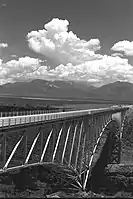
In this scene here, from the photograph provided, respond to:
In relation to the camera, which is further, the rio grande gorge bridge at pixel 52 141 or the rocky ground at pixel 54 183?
the rocky ground at pixel 54 183

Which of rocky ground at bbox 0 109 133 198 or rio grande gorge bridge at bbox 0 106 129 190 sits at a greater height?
rio grande gorge bridge at bbox 0 106 129 190

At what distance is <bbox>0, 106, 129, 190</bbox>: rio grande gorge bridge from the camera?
81.4ft

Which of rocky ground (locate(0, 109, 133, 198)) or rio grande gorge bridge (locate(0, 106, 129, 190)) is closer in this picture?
rio grande gorge bridge (locate(0, 106, 129, 190))

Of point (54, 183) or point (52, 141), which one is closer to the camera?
point (52, 141)

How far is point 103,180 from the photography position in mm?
62906

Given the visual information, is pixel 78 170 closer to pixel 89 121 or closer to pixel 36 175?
pixel 89 121

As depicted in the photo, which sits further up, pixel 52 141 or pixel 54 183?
pixel 52 141

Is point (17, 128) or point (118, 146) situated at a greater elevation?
point (17, 128)

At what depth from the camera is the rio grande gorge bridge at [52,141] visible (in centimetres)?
2481

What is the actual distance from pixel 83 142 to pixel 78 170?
5.19m

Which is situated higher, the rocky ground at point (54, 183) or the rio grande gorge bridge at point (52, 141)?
the rio grande gorge bridge at point (52, 141)

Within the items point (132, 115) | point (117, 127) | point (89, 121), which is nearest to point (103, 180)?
point (89, 121)

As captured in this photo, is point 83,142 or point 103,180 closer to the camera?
point 83,142

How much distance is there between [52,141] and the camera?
A: 33625mm
